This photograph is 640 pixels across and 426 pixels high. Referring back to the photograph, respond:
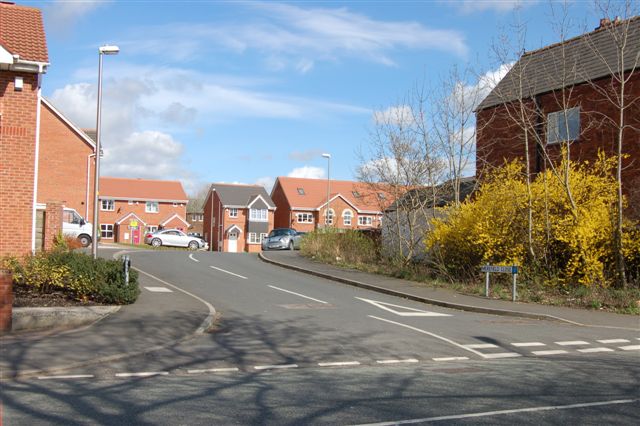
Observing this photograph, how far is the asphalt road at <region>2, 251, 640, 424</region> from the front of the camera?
248 inches

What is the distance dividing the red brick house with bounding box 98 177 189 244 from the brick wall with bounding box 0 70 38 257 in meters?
55.9

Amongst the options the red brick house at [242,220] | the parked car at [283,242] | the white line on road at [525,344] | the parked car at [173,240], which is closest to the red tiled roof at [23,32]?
the white line on road at [525,344]

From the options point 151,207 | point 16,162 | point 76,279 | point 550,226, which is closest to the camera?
point 76,279

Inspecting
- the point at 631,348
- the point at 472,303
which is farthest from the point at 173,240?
the point at 631,348

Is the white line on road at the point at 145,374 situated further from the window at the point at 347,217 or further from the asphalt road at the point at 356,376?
the window at the point at 347,217

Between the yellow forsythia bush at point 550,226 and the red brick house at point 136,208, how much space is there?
5642 centimetres

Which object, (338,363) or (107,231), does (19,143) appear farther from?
(107,231)

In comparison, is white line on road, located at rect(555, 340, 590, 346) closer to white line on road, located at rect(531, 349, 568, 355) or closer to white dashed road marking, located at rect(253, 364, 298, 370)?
white line on road, located at rect(531, 349, 568, 355)

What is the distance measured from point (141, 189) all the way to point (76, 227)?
43127 mm

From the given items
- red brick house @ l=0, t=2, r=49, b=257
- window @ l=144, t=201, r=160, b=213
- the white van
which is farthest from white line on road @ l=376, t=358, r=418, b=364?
window @ l=144, t=201, r=160, b=213

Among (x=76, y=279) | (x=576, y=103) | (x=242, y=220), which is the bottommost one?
(x=76, y=279)

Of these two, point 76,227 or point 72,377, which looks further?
point 76,227

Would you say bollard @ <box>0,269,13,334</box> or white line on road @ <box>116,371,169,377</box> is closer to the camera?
white line on road @ <box>116,371,169,377</box>

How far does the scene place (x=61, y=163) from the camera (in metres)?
47.5
